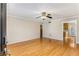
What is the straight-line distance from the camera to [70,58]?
0.71 m

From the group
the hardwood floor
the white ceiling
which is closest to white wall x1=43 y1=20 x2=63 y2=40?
the hardwood floor

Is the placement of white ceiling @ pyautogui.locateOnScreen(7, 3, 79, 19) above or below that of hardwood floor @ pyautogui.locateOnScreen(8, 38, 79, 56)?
above

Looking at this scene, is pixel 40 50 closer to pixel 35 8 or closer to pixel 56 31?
pixel 56 31

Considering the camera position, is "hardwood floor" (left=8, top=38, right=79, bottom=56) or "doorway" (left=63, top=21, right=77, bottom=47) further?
"doorway" (left=63, top=21, right=77, bottom=47)

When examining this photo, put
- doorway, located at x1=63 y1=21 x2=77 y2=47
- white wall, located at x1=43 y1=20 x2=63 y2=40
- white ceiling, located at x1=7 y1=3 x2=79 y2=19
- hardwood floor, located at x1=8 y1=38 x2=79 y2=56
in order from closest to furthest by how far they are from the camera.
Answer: white ceiling, located at x1=7 y1=3 x2=79 y2=19 < hardwood floor, located at x1=8 y1=38 x2=79 y2=56 < doorway, located at x1=63 y1=21 x2=77 y2=47 < white wall, located at x1=43 y1=20 x2=63 y2=40

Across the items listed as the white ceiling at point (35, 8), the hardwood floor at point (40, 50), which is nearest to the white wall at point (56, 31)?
the hardwood floor at point (40, 50)

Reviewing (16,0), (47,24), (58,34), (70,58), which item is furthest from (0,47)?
(58,34)

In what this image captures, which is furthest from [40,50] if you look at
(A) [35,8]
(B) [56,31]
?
(A) [35,8]

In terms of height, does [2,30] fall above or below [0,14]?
below

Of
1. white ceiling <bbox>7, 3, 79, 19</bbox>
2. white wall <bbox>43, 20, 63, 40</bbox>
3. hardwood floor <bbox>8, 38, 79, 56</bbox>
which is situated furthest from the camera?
white wall <bbox>43, 20, 63, 40</bbox>

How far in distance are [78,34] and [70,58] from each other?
381 cm

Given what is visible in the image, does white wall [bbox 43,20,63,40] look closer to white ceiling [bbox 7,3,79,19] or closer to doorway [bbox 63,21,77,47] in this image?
doorway [bbox 63,21,77,47]

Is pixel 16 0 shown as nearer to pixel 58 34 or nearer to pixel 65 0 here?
pixel 65 0

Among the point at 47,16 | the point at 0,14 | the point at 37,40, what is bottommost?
the point at 37,40
